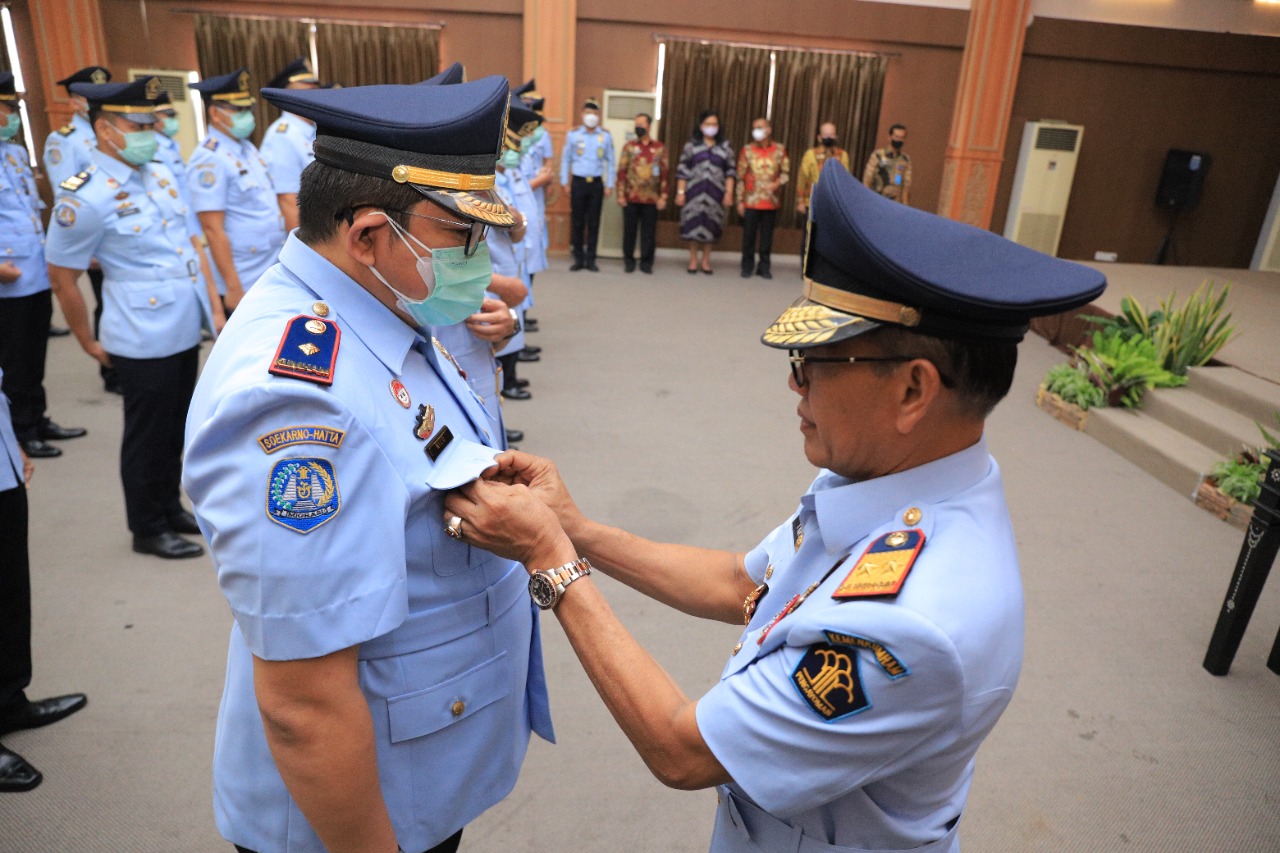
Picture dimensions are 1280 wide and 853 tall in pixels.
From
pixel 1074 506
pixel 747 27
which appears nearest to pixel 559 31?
pixel 747 27

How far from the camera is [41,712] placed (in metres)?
2.38

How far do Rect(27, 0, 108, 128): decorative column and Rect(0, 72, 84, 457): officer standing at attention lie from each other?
573 centimetres

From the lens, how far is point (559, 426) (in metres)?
4.72

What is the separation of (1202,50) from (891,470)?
11.6 meters

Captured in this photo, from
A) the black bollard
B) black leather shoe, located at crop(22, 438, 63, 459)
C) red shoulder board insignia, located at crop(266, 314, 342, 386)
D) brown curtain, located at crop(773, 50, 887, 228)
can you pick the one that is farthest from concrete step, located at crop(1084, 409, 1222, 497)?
brown curtain, located at crop(773, 50, 887, 228)

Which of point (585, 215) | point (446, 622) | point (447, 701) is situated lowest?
point (585, 215)

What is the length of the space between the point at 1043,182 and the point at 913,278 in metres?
10.4

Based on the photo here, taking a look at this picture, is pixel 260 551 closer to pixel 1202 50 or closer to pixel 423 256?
pixel 423 256

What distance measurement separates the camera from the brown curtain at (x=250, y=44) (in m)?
9.14

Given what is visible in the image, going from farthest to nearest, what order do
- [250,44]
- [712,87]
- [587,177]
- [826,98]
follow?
[826,98], [712,87], [250,44], [587,177]

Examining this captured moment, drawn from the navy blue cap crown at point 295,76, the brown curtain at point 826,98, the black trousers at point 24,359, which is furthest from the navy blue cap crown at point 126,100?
the brown curtain at point 826,98

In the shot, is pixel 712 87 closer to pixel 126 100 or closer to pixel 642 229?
pixel 642 229

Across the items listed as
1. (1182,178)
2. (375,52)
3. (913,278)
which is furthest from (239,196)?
(1182,178)

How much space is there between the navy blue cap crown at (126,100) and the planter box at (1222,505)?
4.98 metres
